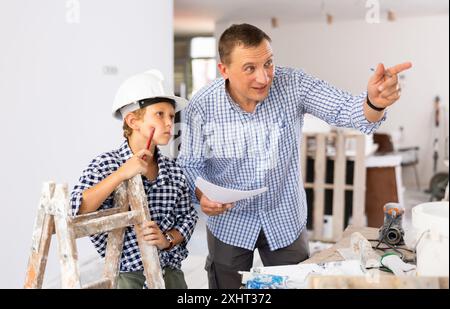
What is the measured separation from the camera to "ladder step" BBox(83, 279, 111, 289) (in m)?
1.21

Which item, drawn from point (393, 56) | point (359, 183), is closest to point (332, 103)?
point (359, 183)

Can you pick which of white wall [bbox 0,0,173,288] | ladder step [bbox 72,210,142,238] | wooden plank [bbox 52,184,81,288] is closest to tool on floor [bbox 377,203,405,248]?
ladder step [bbox 72,210,142,238]

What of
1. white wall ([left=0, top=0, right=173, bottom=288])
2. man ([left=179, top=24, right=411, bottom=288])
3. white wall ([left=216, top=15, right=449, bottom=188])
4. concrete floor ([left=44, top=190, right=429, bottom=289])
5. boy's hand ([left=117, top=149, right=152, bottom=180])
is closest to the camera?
boy's hand ([left=117, top=149, right=152, bottom=180])

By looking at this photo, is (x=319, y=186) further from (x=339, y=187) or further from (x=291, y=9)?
(x=291, y=9)

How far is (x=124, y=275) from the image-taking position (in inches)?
58.9

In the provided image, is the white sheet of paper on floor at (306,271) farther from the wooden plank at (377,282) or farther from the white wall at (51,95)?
the white wall at (51,95)

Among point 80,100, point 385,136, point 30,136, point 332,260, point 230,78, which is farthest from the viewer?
point 385,136

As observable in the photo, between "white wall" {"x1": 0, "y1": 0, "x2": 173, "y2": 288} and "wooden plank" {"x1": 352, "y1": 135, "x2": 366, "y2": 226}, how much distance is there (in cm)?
190

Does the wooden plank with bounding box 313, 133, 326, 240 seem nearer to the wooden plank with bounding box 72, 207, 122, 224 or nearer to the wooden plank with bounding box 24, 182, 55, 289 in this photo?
the wooden plank with bounding box 72, 207, 122, 224

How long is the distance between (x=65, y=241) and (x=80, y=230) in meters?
0.05

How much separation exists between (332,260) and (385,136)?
5.72m

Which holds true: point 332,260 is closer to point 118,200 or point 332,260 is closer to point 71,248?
point 118,200

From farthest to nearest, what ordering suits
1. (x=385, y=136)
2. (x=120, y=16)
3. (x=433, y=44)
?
(x=433, y=44)
(x=385, y=136)
(x=120, y=16)

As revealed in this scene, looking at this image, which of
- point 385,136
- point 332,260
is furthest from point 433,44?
point 332,260
